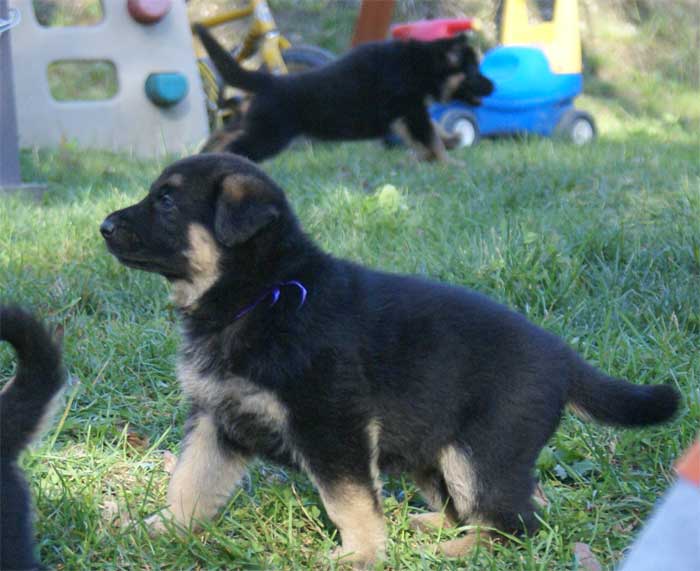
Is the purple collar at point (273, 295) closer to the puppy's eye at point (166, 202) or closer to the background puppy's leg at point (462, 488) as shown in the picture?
the puppy's eye at point (166, 202)

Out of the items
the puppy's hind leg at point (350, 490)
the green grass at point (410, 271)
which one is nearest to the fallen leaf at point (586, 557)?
the green grass at point (410, 271)

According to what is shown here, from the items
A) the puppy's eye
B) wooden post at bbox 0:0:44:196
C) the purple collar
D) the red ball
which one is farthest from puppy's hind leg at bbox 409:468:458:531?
the red ball

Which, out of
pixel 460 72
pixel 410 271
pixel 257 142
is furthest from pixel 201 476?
pixel 460 72

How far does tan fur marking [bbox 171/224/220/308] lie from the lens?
8.72 feet

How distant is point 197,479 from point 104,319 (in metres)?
1.37

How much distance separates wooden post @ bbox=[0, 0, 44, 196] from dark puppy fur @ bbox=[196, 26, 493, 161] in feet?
4.25

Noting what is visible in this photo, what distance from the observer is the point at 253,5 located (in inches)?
375

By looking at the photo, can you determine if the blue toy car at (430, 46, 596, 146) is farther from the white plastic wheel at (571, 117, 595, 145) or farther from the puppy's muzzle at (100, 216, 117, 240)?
the puppy's muzzle at (100, 216, 117, 240)

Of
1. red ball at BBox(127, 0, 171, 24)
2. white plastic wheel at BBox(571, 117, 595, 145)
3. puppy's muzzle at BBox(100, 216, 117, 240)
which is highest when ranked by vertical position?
puppy's muzzle at BBox(100, 216, 117, 240)

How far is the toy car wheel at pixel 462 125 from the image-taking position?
882 cm

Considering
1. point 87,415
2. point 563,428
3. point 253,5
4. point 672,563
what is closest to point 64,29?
point 253,5

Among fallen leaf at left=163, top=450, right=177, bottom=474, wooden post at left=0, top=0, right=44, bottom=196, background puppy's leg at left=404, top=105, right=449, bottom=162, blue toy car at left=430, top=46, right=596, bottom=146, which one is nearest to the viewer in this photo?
fallen leaf at left=163, top=450, right=177, bottom=474

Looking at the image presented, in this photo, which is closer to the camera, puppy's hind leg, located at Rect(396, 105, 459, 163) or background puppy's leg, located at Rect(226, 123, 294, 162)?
background puppy's leg, located at Rect(226, 123, 294, 162)

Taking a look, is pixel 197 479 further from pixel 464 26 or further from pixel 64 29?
pixel 464 26
